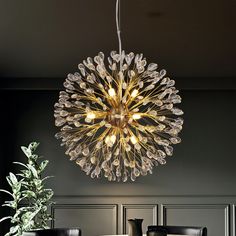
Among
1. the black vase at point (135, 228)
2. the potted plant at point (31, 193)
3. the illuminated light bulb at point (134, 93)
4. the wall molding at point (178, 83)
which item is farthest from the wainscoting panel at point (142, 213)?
the illuminated light bulb at point (134, 93)

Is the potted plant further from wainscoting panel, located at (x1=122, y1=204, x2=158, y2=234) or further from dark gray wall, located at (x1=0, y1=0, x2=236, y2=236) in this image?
wainscoting panel, located at (x1=122, y1=204, x2=158, y2=234)

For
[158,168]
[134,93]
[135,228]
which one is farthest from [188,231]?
[158,168]

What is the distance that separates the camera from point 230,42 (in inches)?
177

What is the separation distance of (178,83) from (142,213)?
160 centimetres

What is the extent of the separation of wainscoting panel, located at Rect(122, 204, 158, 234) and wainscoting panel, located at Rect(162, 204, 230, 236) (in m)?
0.12

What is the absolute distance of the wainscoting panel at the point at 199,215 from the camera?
19.8 ft

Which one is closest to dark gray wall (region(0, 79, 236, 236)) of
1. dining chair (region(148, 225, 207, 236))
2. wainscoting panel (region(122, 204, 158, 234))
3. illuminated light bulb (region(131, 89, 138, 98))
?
wainscoting panel (region(122, 204, 158, 234))

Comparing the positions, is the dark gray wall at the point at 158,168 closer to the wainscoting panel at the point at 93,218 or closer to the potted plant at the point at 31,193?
the wainscoting panel at the point at 93,218

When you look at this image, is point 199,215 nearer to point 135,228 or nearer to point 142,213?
point 142,213

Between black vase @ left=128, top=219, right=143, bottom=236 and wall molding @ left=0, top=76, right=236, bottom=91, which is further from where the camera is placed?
wall molding @ left=0, top=76, right=236, bottom=91

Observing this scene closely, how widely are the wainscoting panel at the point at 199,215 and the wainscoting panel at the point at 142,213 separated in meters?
0.12

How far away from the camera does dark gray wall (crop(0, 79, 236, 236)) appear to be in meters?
Result: 6.05

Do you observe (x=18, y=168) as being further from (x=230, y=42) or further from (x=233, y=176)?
(x=230, y=42)

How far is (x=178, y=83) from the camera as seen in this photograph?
601 centimetres
